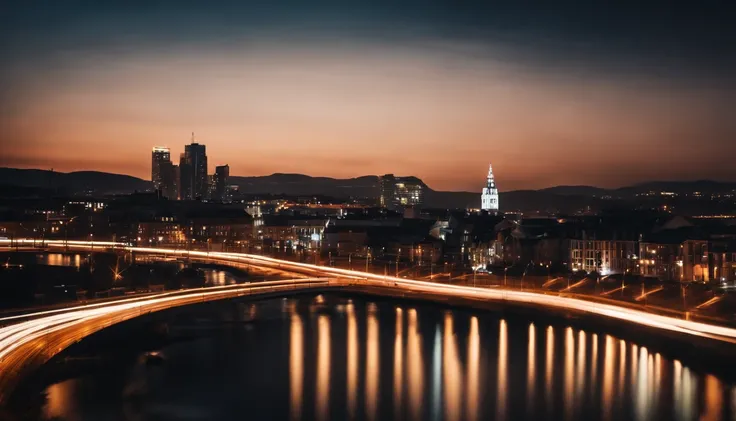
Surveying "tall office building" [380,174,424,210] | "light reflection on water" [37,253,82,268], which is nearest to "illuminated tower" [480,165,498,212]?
"tall office building" [380,174,424,210]

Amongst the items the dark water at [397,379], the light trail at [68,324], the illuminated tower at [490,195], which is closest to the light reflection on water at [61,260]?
the light trail at [68,324]

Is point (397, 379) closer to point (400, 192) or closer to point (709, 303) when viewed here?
point (709, 303)

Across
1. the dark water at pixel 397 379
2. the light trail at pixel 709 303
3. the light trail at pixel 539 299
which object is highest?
the light trail at pixel 709 303

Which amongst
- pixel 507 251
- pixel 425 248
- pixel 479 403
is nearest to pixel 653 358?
pixel 479 403

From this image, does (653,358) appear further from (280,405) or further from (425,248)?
(425,248)

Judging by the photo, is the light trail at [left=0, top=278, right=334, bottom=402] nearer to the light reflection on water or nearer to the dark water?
the dark water

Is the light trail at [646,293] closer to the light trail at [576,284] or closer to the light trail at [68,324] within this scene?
the light trail at [576,284]
